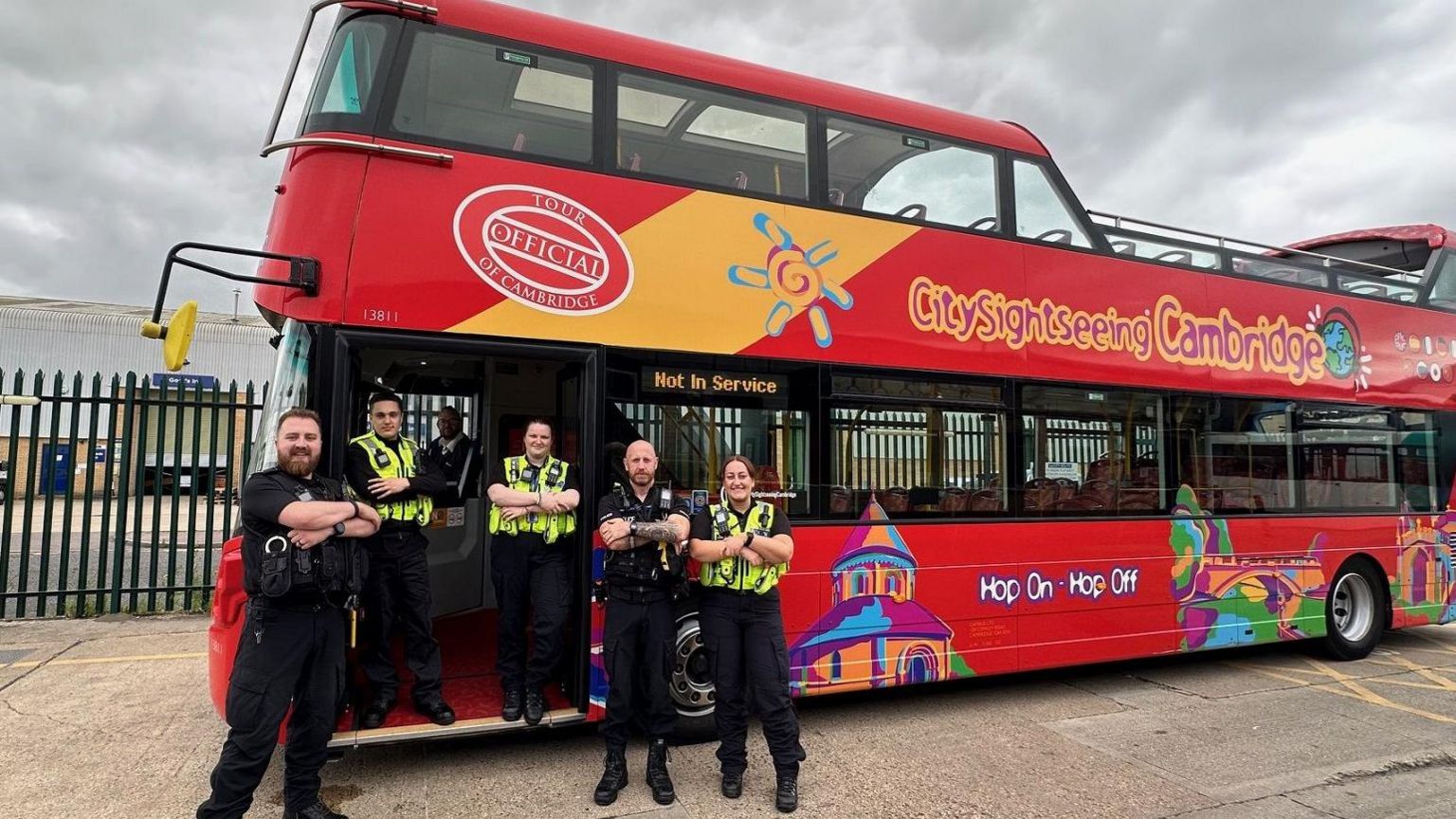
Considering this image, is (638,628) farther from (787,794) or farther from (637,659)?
(787,794)

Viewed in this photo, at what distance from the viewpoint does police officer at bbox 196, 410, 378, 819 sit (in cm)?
318

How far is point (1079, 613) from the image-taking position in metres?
5.51

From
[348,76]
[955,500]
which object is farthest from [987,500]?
[348,76]

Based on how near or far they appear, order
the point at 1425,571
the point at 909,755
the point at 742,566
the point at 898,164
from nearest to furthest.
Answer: the point at 742,566 < the point at 909,755 < the point at 898,164 < the point at 1425,571

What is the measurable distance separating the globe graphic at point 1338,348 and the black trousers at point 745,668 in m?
6.13

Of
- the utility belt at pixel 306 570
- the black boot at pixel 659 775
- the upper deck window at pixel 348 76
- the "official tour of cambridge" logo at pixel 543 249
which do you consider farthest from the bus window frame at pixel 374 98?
the black boot at pixel 659 775

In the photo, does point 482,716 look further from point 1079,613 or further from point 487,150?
point 1079,613

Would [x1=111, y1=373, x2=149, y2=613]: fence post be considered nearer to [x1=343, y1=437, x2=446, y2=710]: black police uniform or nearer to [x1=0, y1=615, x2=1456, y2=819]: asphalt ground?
[x1=0, y1=615, x2=1456, y2=819]: asphalt ground

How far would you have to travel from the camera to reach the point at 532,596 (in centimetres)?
422

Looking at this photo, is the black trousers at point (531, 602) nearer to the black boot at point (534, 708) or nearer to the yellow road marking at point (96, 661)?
the black boot at point (534, 708)

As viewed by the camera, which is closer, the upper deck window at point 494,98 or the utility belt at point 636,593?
the utility belt at point 636,593

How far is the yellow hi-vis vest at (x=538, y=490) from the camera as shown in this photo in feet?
13.7

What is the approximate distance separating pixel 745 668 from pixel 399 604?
194 centimetres

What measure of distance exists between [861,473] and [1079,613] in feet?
6.91
